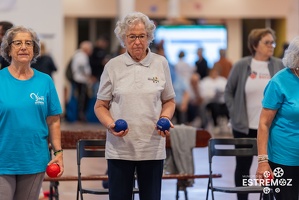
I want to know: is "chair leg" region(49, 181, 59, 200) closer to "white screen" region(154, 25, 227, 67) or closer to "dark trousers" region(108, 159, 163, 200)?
"dark trousers" region(108, 159, 163, 200)

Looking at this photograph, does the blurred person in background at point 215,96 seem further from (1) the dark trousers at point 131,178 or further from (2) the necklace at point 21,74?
(2) the necklace at point 21,74

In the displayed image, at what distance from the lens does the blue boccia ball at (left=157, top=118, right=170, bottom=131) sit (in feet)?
18.2

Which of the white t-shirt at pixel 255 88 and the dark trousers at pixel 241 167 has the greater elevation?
the white t-shirt at pixel 255 88

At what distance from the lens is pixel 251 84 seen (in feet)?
27.0

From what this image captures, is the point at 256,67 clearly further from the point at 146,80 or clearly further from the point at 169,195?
the point at 146,80

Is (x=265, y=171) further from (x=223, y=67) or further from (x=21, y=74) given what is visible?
(x=223, y=67)

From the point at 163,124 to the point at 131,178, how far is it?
20.7 inches

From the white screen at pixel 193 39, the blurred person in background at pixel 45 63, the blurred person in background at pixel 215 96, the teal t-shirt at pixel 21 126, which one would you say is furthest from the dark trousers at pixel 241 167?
the white screen at pixel 193 39

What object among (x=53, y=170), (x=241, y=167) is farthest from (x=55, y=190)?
(x=53, y=170)

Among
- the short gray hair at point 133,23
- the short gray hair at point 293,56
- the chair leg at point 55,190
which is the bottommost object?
the chair leg at point 55,190

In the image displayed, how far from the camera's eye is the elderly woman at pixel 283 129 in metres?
5.69

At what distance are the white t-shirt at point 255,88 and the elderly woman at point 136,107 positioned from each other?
97.3 inches

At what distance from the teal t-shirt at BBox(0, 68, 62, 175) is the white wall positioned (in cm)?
949

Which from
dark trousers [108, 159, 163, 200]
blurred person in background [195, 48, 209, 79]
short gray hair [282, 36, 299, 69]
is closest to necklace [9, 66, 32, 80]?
dark trousers [108, 159, 163, 200]
